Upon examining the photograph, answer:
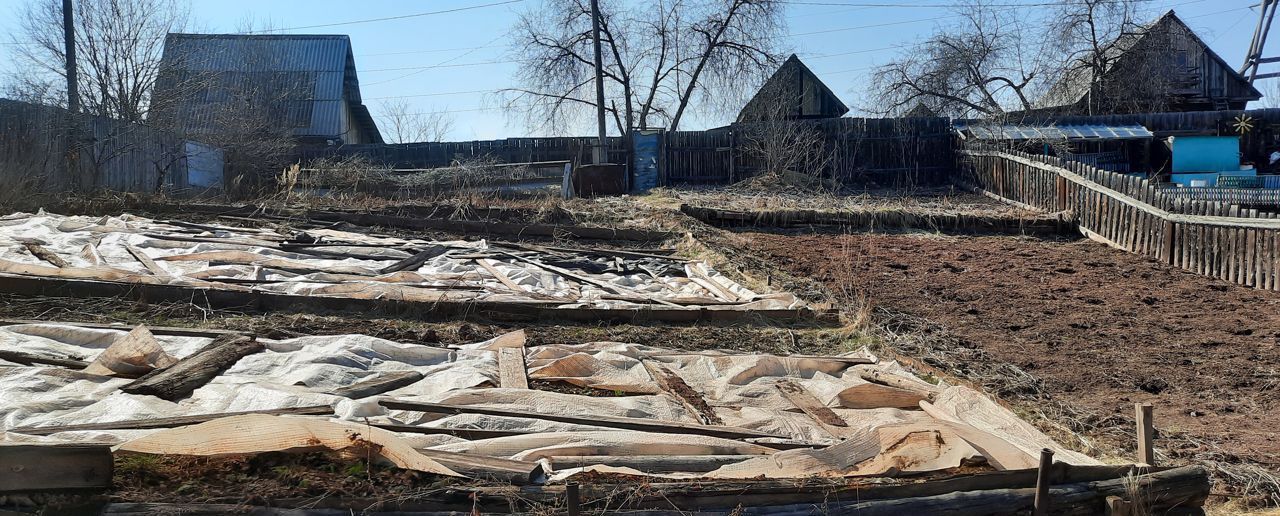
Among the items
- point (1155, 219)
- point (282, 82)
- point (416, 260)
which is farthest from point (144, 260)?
point (282, 82)

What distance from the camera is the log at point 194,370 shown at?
13.5 ft

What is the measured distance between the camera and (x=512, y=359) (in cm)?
530

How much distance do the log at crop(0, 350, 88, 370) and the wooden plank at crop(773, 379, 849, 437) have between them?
11.5 feet

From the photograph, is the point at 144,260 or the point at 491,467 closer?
the point at 491,467

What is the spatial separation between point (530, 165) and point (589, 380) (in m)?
13.1

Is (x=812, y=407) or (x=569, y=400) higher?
(x=569, y=400)

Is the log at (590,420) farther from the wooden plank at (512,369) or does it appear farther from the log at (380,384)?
the wooden plank at (512,369)

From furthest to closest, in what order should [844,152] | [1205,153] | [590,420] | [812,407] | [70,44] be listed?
[1205,153], [844,152], [70,44], [812,407], [590,420]

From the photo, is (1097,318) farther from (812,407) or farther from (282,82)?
(282,82)

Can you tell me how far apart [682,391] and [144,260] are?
5.31 meters

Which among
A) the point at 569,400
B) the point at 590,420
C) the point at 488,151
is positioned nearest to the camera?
the point at 590,420

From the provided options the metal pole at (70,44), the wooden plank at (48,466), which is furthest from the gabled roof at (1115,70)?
the wooden plank at (48,466)

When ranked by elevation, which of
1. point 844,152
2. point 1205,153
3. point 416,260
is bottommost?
point 416,260

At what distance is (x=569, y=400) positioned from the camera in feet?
14.4
